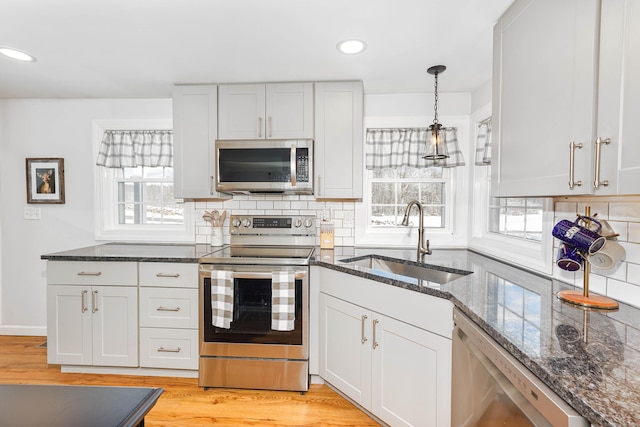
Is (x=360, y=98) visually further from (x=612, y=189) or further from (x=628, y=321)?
(x=628, y=321)

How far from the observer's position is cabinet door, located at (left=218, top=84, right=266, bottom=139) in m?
2.34

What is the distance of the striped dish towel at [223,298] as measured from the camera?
198cm

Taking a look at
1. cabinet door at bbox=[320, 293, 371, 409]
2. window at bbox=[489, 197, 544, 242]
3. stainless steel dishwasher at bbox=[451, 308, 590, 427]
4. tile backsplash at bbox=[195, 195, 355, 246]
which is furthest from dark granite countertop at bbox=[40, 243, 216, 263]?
window at bbox=[489, 197, 544, 242]

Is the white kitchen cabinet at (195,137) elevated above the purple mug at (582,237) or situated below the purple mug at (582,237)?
above

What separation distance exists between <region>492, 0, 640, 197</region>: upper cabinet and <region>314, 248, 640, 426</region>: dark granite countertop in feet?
1.46

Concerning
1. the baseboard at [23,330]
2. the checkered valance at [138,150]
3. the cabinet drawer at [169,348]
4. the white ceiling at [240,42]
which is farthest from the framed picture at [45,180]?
the cabinet drawer at [169,348]

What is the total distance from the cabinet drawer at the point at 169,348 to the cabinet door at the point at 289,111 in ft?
5.29

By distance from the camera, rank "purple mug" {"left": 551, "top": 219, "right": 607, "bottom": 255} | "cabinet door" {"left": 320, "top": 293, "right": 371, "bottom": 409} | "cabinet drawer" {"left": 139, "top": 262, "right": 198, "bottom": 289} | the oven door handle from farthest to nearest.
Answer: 1. "cabinet drawer" {"left": 139, "top": 262, "right": 198, "bottom": 289}
2. the oven door handle
3. "cabinet door" {"left": 320, "top": 293, "right": 371, "bottom": 409}
4. "purple mug" {"left": 551, "top": 219, "right": 607, "bottom": 255}

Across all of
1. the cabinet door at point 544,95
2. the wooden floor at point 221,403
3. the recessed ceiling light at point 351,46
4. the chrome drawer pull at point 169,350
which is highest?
the recessed ceiling light at point 351,46

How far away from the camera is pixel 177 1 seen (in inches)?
55.8

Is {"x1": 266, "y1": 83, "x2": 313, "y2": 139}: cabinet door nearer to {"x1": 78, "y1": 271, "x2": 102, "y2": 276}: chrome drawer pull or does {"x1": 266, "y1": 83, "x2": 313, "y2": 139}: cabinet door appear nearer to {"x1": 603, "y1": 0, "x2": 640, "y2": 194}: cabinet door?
{"x1": 78, "y1": 271, "x2": 102, "y2": 276}: chrome drawer pull

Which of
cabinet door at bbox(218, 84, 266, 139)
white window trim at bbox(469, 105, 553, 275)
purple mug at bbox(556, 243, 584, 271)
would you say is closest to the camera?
purple mug at bbox(556, 243, 584, 271)

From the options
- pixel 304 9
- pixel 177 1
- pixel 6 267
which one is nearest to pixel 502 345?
pixel 304 9

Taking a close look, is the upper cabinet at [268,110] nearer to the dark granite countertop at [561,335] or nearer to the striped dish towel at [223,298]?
the striped dish towel at [223,298]
